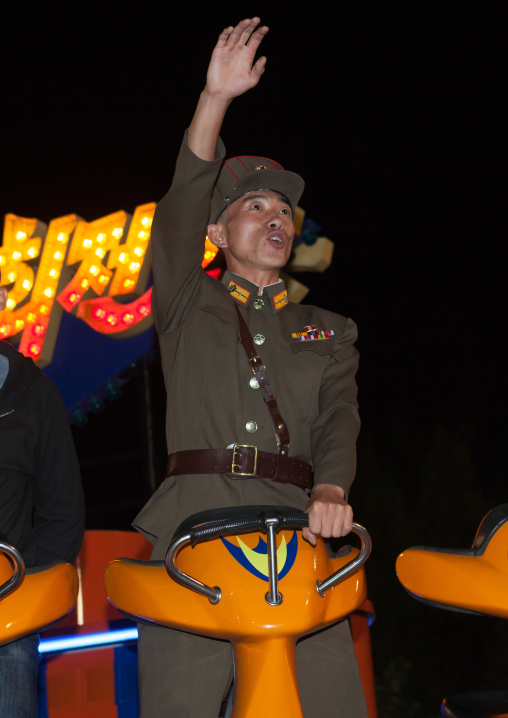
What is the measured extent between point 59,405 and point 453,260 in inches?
240

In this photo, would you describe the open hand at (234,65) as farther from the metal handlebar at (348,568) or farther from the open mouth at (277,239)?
the metal handlebar at (348,568)

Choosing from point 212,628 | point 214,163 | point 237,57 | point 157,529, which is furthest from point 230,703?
point 237,57

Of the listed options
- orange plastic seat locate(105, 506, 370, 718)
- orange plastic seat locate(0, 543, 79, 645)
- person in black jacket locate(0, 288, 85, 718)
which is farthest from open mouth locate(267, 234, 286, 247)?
orange plastic seat locate(0, 543, 79, 645)

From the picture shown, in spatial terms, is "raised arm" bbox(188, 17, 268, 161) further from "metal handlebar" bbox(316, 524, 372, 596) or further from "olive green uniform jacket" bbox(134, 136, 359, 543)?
"metal handlebar" bbox(316, 524, 372, 596)

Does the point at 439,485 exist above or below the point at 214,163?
below

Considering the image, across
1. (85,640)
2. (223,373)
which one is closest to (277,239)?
(223,373)

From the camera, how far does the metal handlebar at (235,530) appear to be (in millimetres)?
1530

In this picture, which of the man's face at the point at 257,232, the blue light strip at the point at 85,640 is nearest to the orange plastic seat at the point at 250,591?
the man's face at the point at 257,232

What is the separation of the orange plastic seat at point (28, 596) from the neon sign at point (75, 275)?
14.0 feet

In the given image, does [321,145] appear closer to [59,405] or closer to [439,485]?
[439,485]

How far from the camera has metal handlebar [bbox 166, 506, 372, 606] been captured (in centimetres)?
153

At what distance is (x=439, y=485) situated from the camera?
19.4ft

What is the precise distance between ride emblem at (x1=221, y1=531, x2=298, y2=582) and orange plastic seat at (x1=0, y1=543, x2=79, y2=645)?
0.31 m

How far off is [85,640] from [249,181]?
1.69 metres
